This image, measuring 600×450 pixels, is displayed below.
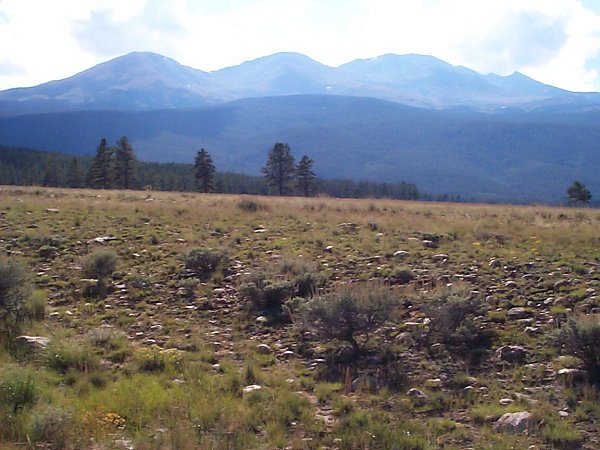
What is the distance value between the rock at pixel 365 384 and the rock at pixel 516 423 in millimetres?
1684

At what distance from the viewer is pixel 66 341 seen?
338 inches

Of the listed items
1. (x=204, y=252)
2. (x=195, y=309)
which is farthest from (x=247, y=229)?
(x=195, y=309)

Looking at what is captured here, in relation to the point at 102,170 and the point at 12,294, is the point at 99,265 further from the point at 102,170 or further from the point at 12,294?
the point at 102,170

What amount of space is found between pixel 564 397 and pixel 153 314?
692 centimetres

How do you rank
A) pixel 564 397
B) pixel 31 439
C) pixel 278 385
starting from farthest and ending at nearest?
1. pixel 278 385
2. pixel 564 397
3. pixel 31 439

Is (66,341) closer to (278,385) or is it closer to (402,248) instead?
(278,385)

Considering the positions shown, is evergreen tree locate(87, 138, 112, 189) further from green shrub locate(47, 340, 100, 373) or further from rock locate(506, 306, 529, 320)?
rock locate(506, 306, 529, 320)

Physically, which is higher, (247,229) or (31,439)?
(247,229)

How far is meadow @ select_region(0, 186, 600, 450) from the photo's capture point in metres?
6.34

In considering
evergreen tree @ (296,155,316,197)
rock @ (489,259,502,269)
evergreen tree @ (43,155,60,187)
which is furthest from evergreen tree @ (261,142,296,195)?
rock @ (489,259,502,269)

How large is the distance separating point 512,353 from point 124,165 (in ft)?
206

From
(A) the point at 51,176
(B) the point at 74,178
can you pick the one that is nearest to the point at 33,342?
(B) the point at 74,178

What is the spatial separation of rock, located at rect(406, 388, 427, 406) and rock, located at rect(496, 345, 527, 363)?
1.62 m

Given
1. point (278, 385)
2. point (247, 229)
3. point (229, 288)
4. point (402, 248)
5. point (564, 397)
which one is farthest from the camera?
point (247, 229)
